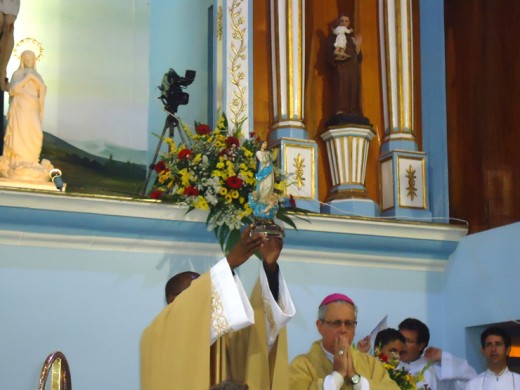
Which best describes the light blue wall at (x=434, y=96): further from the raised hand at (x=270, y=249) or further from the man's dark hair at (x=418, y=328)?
the raised hand at (x=270, y=249)

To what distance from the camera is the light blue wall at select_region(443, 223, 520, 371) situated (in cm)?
883

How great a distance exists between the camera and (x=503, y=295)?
888cm

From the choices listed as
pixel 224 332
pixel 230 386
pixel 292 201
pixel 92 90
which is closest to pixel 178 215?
pixel 292 201

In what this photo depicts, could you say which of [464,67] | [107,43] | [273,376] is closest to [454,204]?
[464,67]

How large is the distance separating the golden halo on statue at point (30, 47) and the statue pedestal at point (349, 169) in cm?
244

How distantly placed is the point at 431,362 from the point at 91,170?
121 inches

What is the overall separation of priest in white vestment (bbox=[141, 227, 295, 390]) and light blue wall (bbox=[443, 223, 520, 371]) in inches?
150

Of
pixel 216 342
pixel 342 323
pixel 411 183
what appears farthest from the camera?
pixel 411 183

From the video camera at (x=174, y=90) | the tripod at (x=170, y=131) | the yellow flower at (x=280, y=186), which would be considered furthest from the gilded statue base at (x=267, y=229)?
the video camera at (x=174, y=90)

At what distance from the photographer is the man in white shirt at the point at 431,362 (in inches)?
338

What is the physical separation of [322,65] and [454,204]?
5.44 ft

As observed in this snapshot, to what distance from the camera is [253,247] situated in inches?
196

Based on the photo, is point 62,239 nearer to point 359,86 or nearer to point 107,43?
point 107,43

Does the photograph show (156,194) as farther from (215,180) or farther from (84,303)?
(84,303)
